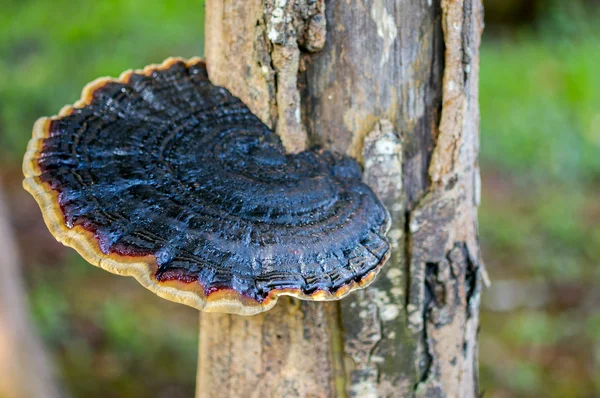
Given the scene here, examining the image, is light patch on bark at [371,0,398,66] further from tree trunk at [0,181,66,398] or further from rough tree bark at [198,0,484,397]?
tree trunk at [0,181,66,398]

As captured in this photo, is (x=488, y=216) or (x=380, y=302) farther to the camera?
(x=488, y=216)

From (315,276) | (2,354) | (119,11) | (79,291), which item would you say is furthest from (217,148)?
(119,11)

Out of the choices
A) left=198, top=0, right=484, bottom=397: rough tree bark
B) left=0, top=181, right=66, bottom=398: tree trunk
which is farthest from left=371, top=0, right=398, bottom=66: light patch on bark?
left=0, top=181, right=66, bottom=398: tree trunk

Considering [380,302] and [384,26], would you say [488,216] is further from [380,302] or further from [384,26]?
[384,26]

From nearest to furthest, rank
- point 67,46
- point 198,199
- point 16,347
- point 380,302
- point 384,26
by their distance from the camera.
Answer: point 198,199, point 384,26, point 380,302, point 16,347, point 67,46

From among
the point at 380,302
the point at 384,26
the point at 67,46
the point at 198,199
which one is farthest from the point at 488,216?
the point at 67,46
